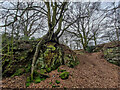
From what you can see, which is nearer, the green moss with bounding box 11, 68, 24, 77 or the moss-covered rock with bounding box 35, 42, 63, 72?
the green moss with bounding box 11, 68, 24, 77

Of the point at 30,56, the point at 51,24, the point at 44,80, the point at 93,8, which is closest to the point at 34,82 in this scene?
the point at 44,80

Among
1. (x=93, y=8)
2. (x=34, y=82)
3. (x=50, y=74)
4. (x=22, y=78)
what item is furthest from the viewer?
(x=93, y=8)

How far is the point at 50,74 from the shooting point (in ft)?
10.6

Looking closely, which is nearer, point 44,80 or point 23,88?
point 23,88

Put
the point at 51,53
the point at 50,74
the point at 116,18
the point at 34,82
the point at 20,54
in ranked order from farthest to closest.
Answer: the point at 116,18, the point at 51,53, the point at 20,54, the point at 50,74, the point at 34,82

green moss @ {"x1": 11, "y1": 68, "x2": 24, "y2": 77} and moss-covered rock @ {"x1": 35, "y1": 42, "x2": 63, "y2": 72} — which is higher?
moss-covered rock @ {"x1": 35, "y1": 42, "x2": 63, "y2": 72}

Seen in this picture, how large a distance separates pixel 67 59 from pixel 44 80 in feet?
6.36

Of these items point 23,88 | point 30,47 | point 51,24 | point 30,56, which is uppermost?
point 51,24

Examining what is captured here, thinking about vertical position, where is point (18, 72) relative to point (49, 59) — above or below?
below

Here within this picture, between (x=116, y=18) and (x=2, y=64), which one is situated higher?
(x=116, y=18)

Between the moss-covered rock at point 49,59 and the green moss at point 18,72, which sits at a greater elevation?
the moss-covered rock at point 49,59

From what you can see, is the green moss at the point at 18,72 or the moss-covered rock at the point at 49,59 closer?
the green moss at the point at 18,72

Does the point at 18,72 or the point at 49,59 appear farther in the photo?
the point at 49,59

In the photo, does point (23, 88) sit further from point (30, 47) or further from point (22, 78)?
point (30, 47)
